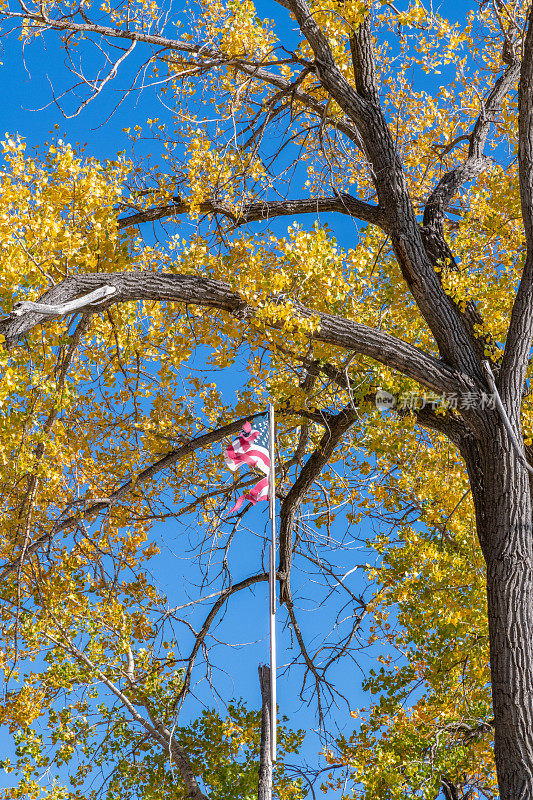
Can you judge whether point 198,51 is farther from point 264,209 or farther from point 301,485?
point 301,485

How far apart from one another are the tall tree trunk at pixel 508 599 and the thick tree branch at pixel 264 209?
271cm

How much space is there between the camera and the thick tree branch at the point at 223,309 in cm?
476

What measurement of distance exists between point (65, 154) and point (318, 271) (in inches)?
95.0

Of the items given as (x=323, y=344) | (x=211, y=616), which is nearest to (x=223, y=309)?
(x=323, y=344)

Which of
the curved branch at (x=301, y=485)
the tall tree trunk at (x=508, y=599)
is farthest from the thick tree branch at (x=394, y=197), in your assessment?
the curved branch at (x=301, y=485)

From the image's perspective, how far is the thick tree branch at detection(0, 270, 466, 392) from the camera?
187 inches

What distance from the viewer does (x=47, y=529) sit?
707 cm

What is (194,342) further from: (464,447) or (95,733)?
(95,733)

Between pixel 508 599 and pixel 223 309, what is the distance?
2914mm

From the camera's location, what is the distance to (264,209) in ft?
24.0

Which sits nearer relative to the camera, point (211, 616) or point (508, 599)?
point (508, 599)

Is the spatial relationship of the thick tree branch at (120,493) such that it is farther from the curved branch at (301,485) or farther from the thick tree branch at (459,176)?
the thick tree branch at (459,176)

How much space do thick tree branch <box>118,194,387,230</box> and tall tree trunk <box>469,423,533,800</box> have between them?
2.71 meters

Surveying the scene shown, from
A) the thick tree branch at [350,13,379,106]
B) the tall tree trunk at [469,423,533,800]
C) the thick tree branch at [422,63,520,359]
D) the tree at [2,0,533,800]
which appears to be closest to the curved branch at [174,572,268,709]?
the tree at [2,0,533,800]
